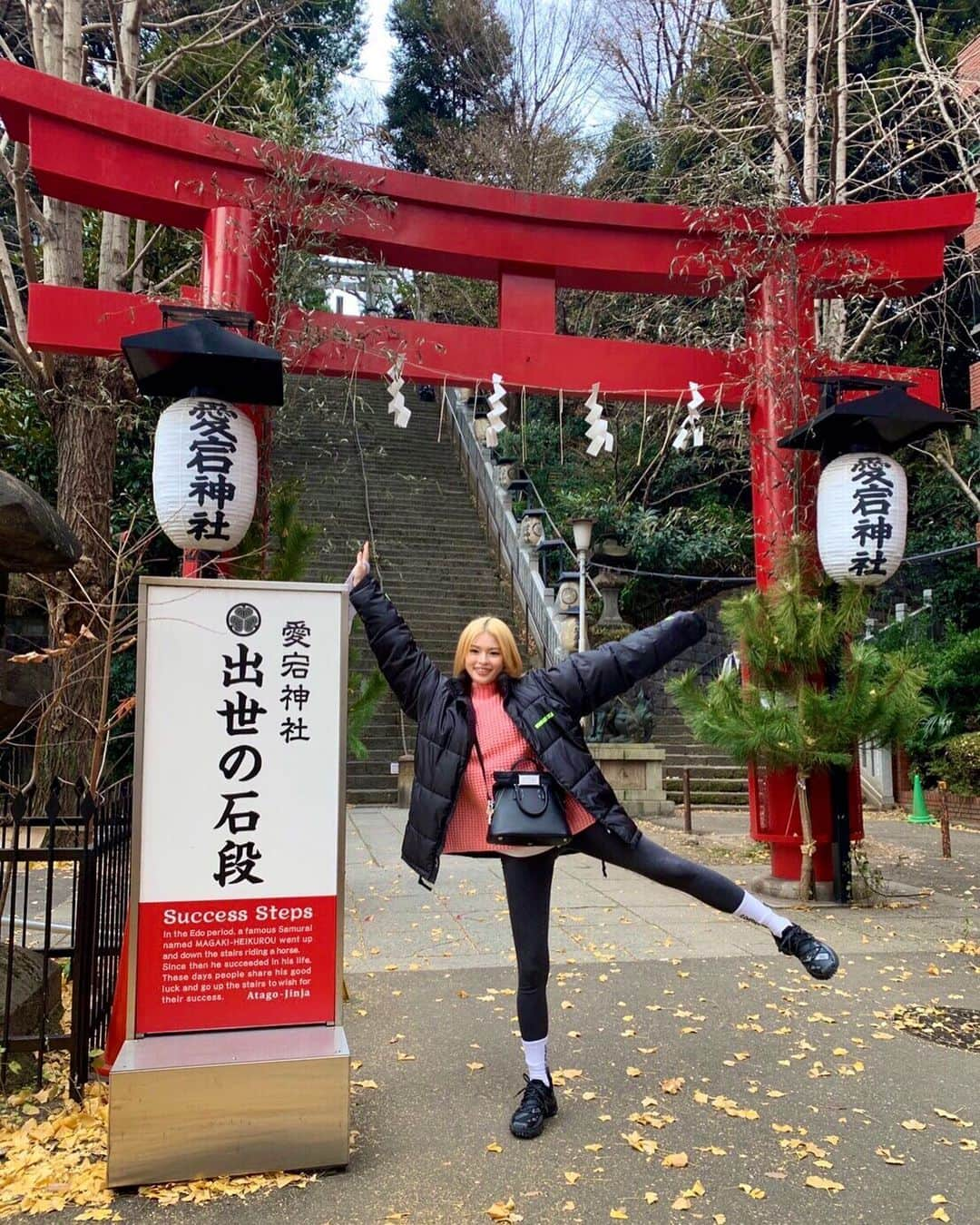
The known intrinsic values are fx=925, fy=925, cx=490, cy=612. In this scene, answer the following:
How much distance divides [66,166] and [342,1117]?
6.03 m

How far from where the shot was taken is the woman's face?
3518mm

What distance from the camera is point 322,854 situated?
11.0 feet

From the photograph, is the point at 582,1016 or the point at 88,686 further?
the point at 88,686

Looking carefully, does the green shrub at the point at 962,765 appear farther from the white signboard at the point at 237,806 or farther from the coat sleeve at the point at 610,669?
the white signboard at the point at 237,806

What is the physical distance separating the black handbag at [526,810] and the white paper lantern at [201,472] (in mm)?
2971

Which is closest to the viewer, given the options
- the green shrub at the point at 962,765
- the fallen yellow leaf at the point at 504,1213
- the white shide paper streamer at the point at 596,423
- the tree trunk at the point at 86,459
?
the fallen yellow leaf at the point at 504,1213

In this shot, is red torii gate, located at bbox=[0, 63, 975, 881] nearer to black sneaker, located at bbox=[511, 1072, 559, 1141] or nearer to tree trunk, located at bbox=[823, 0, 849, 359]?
tree trunk, located at bbox=[823, 0, 849, 359]

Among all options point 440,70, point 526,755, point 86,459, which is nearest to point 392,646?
point 526,755

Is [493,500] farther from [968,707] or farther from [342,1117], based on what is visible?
[342,1117]

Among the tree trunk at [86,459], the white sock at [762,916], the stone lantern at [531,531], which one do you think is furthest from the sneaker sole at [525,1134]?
the stone lantern at [531,531]

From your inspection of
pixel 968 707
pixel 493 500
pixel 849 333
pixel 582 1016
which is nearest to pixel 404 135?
pixel 493 500

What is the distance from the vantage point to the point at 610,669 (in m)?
3.48

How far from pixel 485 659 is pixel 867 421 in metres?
4.24

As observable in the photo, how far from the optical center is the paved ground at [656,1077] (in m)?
2.92
